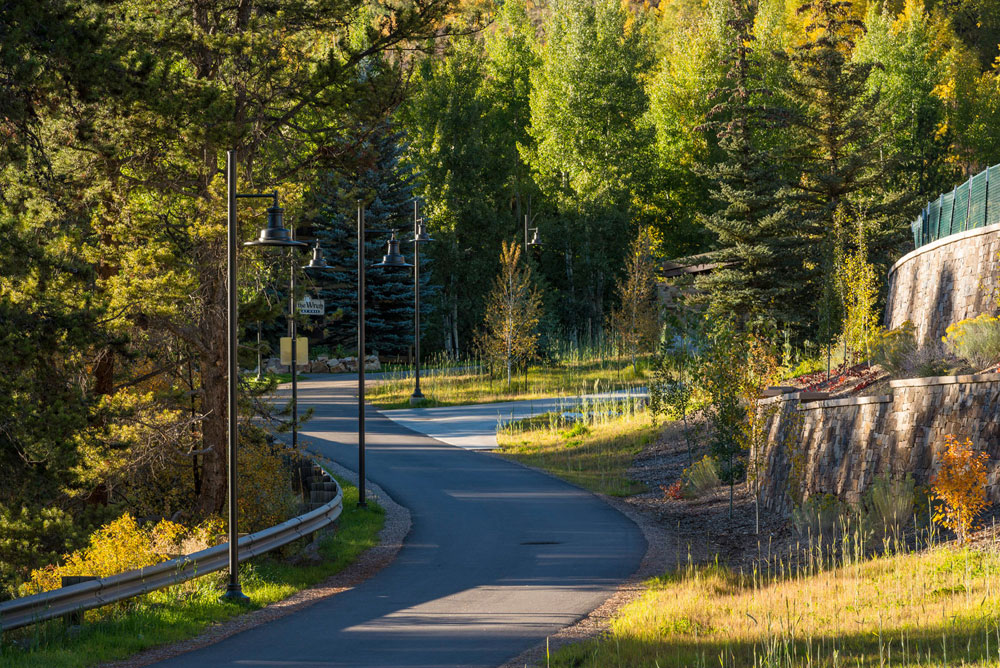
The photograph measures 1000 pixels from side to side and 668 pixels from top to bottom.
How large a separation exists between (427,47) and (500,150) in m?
40.6

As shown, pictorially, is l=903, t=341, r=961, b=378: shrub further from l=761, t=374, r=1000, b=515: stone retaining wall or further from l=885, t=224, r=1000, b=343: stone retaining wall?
l=761, t=374, r=1000, b=515: stone retaining wall

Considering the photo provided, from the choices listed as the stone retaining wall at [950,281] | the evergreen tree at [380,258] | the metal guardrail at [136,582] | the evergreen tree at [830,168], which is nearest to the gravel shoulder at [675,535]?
the metal guardrail at [136,582]

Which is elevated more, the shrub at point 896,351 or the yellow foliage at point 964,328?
the yellow foliage at point 964,328

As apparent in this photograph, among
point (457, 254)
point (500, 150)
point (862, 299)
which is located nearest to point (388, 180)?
point (457, 254)

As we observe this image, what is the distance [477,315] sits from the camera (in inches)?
2090

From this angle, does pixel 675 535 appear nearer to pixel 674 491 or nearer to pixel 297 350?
pixel 674 491

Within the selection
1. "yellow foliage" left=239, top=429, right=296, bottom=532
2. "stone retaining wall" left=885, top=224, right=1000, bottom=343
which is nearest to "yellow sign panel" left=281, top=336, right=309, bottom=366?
"yellow foliage" left=239, top=429, right=296, bottom=532

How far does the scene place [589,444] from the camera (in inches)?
1099

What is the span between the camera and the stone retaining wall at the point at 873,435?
1309 cm

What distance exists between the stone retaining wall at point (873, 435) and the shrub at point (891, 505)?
1.37 ft

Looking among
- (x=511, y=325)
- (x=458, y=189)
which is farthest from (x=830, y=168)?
(x=458, y=189)

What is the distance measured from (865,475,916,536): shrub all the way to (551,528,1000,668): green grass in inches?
29.2

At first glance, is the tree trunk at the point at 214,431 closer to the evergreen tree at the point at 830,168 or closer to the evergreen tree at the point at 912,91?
the evergreen tree at the point at 830,168

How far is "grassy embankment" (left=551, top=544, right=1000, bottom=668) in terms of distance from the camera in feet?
27.7
